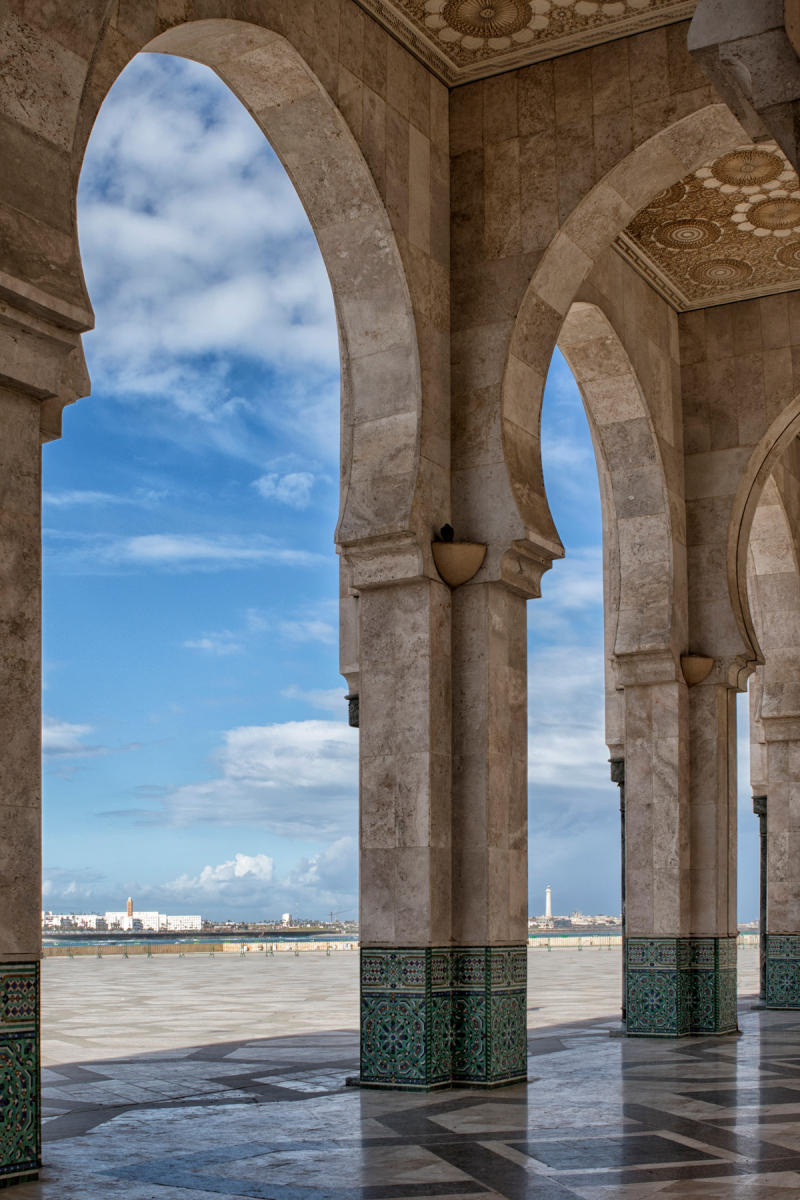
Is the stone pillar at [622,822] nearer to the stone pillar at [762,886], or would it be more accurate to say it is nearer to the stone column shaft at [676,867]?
the stone column shaft at [676,867]

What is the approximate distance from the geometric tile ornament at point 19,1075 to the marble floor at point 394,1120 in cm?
11

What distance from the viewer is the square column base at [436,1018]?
26.1ft

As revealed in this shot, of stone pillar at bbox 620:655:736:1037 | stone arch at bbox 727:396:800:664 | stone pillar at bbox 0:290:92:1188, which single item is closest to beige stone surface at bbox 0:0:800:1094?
stone pillar at bbox 0:290:92:1188

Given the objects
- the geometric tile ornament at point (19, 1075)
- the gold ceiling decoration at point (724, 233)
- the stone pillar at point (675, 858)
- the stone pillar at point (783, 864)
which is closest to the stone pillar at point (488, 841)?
the stone pillar at point (675, 858)

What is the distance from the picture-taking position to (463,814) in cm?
843

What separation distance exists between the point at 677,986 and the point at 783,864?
469 cm

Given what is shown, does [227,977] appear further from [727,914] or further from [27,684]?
[27,684]

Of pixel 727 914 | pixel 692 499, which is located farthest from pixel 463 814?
pixel 692 499

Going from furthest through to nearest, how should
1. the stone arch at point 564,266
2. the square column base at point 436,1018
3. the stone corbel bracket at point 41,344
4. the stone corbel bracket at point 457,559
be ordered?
the stone arch at point 564,266 → the stone corbel bracket at point 457,559 → the square column base at point 436,1018 → the stone corbel bracket at point 41,344

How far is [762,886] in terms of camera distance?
16.5 metres

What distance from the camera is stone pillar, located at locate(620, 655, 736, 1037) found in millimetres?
11734

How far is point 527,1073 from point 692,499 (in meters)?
6.01

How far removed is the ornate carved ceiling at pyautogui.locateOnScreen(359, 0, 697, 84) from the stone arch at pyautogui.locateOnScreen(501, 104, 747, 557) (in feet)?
2.49

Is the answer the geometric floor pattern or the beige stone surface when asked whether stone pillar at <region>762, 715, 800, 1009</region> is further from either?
the beige stone surface
